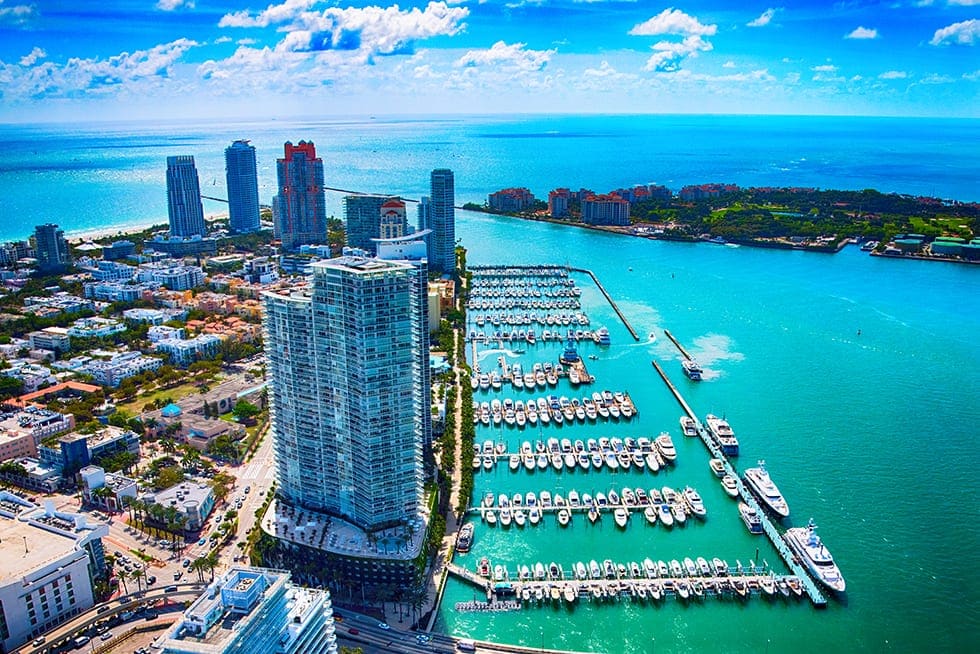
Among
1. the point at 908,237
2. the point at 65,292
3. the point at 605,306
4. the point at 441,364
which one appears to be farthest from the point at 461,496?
the point at 908,237

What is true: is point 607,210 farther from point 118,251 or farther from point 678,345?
point 118,251

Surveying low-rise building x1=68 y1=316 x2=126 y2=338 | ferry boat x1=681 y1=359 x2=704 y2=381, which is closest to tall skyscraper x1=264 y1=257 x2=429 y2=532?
ferry boat x1=681 y1=359 x2=704 y2=381

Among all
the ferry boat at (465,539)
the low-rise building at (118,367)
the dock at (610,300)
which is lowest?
the ferry boat at (465,539)

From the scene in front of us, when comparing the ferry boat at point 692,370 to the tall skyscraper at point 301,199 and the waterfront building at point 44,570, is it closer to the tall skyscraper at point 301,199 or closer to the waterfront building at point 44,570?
the waterfront building at point 44,570

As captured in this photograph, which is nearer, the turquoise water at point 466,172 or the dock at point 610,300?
the dock at point 610,300

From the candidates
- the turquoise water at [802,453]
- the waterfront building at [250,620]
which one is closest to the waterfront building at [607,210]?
the turquoise water at [802,453]

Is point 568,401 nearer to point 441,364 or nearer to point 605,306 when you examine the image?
point 441,364

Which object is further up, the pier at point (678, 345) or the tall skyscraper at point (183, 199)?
the tall skyscraper at point (183, 199)
